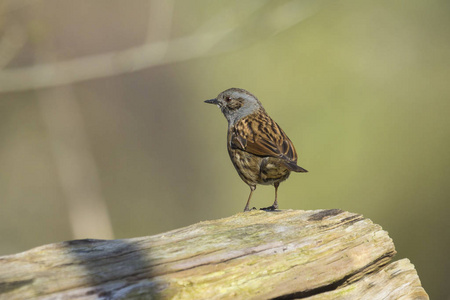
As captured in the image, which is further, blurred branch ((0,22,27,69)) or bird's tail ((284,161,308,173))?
blurred branch ((0,22,27,69))

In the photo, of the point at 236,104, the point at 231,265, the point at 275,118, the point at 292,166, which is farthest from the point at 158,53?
the point at 275,118

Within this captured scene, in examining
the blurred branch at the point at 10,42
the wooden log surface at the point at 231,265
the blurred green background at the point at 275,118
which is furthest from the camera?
the blurred green background at the point at 275,118

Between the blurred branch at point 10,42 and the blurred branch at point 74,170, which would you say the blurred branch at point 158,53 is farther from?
the blurred branch at point 74,170

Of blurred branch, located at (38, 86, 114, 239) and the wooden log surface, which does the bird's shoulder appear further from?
blurred branch, located at (38, 86, 114, 239)

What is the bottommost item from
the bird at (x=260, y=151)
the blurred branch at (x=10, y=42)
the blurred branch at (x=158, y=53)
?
the bird at (x=260, y=151)

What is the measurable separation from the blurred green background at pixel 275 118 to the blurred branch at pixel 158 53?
6.74 feet

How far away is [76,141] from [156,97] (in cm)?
366

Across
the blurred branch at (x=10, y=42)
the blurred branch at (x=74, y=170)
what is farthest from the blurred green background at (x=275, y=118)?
the blurred branch at (x=10, y=42)

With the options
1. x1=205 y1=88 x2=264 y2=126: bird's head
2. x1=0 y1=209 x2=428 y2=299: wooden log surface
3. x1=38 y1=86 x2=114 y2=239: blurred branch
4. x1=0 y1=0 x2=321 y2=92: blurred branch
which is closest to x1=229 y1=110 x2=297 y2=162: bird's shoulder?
x1=205 y1=88 x2=264 y2=126: bird's head

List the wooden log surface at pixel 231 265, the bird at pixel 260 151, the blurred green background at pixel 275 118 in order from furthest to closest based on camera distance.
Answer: the blurred green background at pixel 275 118, the bird at pixel 260 151, the wooden log surface at pixel 231 265

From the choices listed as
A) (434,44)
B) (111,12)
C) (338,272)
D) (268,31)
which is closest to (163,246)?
(338,272)

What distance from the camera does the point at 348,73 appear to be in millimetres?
11250

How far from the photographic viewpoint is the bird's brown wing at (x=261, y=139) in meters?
5.33

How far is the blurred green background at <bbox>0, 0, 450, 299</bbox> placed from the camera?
32.1 feet
